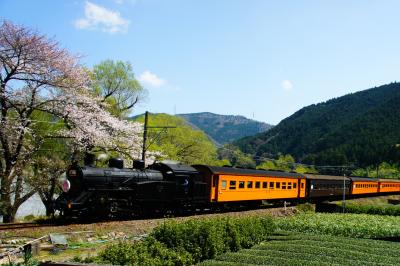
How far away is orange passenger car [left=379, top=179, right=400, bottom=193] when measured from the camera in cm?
6922

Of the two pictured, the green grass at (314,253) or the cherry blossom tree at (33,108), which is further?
the cherry blossom tree at (33,108)

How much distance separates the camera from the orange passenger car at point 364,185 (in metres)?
57.3

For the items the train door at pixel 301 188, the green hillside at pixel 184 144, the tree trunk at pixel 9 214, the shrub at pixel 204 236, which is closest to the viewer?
the shrub at pixel 204 236

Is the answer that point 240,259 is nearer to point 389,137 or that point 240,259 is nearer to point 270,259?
point 270,259

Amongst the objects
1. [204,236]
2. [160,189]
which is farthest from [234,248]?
[160,189]

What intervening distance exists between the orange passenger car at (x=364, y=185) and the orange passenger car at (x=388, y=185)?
2272 mm

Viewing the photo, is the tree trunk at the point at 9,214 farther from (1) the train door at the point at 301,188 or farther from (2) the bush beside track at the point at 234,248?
(1) the train door at the point at 301,188

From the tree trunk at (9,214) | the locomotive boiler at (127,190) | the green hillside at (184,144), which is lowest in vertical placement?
the tree trunk at (9,214)

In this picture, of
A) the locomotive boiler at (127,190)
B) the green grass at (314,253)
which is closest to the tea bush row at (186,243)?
the green grass at (314,253)

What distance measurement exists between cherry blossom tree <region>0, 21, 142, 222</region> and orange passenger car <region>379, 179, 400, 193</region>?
5112cm

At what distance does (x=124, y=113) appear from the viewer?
1577 inches

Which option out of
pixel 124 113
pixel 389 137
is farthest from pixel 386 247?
pixel 389 137

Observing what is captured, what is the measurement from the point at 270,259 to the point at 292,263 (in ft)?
2.71

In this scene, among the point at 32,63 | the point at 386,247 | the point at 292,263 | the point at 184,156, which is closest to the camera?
the point at 292,263
